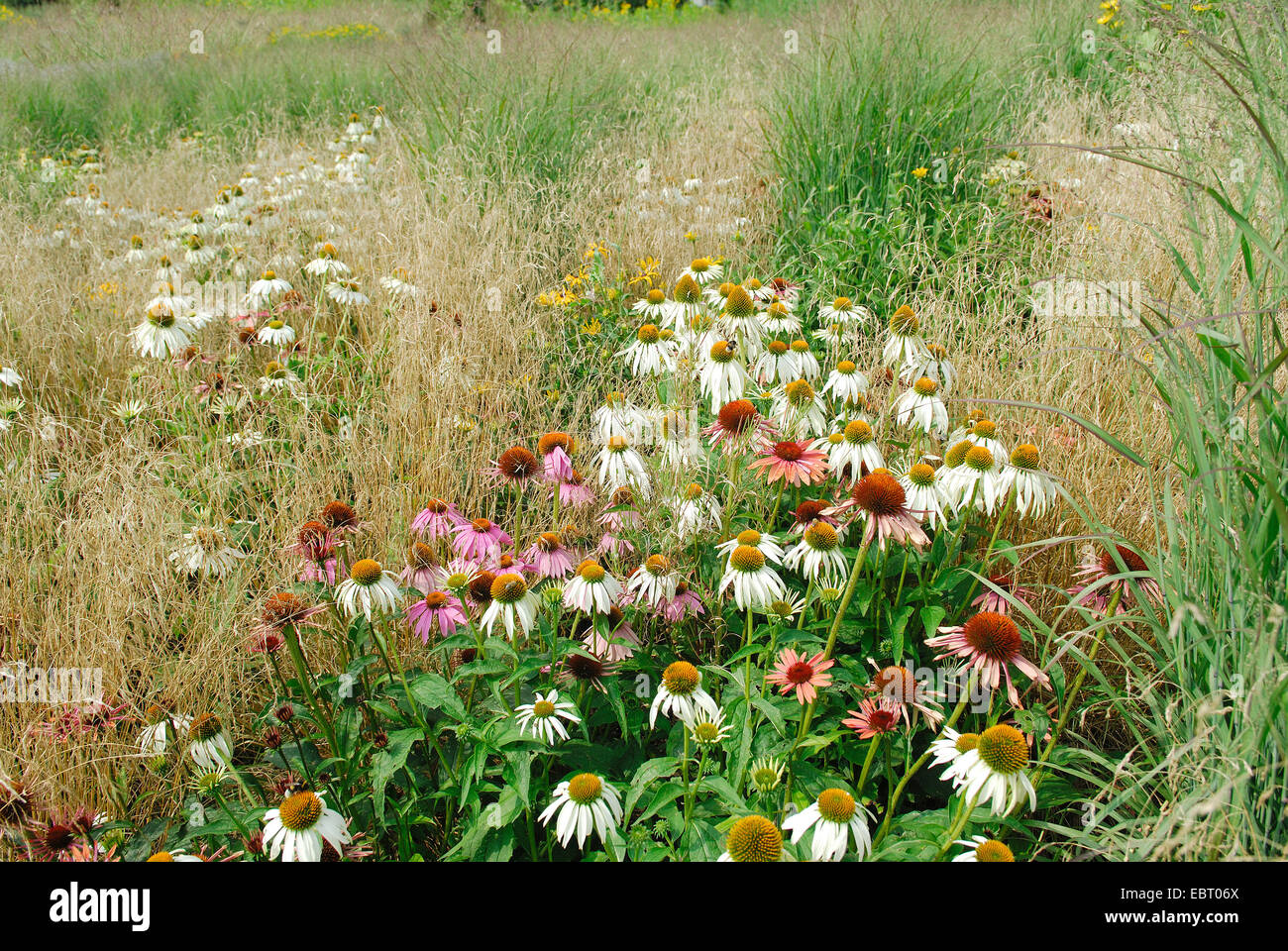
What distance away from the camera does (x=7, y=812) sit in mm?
1463

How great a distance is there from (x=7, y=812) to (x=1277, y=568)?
2.22m

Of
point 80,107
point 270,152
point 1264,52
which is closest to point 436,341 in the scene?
point 1264,52

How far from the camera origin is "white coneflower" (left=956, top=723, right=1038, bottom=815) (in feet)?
3.69

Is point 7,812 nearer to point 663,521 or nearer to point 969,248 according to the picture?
point 663,521

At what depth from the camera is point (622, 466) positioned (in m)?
1.84

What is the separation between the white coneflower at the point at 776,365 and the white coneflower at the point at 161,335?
200cm

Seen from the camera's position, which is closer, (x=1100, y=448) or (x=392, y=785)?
(x=392, y=785)

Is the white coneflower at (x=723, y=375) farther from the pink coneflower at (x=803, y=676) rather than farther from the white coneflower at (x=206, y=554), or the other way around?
the white coneflower at (x=206, y=554)

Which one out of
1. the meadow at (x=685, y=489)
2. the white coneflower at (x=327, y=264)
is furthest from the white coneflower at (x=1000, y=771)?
the white coneflower at (x=327, y=264)

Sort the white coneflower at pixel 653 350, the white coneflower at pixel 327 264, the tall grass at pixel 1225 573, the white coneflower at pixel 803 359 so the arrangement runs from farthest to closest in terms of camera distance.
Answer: the white coneflower at pixel 327 264 → the white coneflower at pixel 653 350 → the white coneflower at pixel 803 359 → the tall grass at pixel 1225 573

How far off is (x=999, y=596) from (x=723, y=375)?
2.59ft

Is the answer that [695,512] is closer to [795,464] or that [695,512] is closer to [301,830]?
[795,464]

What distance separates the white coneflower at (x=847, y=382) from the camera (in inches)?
75.5
